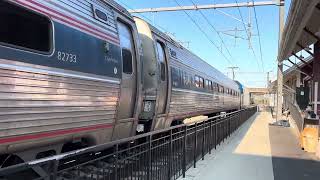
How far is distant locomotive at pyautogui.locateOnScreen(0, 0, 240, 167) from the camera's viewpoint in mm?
5289

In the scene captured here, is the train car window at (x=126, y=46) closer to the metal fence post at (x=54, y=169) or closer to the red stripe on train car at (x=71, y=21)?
the red stripe on train car at (x=71, y=21)

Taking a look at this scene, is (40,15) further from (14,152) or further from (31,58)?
(14,152)

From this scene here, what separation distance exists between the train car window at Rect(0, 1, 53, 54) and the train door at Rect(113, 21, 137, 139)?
9.44ft

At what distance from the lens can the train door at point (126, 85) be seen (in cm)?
880

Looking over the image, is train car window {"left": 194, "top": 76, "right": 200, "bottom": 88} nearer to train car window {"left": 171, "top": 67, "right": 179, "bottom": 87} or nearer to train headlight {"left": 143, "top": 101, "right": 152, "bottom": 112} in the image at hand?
train car window {"left": 171, "top": 67, "right": 179, "bottom": 87}

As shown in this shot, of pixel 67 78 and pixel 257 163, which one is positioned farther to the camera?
pixel 257 163

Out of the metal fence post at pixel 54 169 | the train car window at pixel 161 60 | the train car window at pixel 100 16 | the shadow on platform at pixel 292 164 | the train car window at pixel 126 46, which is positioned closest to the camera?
the metal fence post at pixel 54 169

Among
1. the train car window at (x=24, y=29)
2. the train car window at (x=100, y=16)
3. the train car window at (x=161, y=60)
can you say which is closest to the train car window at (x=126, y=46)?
the train car window at (x=100, y=16)

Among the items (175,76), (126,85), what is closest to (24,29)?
(126,85)

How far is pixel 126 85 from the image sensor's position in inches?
353

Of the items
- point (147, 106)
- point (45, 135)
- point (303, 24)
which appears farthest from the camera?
point (303, 24)

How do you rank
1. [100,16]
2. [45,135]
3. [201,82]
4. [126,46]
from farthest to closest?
[201,82] → [126,46] → [100,16] → [45,135]

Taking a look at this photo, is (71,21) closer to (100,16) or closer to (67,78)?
(67,78)

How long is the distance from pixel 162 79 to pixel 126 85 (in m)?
3.79
